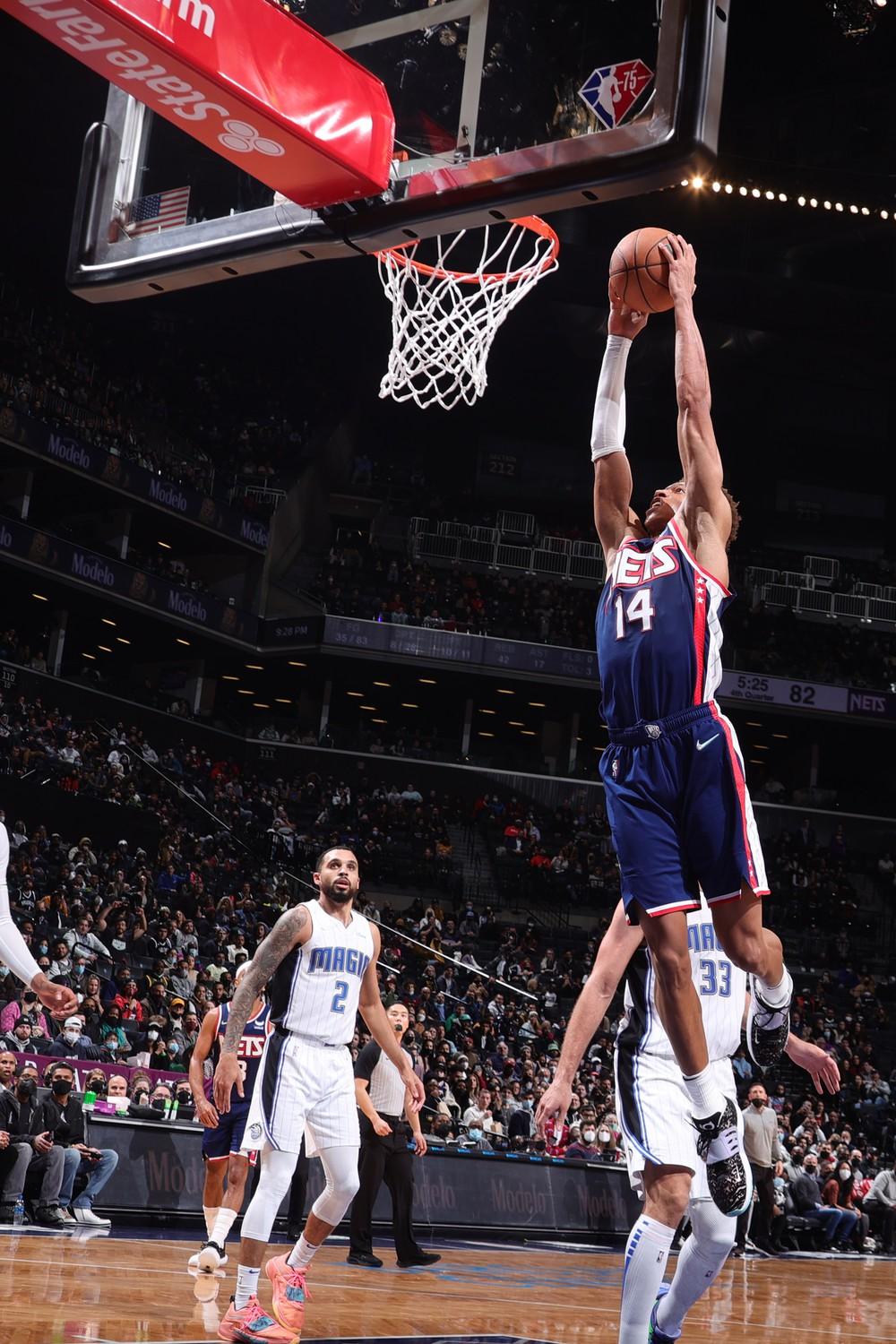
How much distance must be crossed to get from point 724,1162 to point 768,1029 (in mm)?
498

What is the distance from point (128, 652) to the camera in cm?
3672

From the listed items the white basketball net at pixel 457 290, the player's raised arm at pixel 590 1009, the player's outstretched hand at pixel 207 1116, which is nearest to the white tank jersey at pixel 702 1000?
the player's raised arm at pixel 590 1009

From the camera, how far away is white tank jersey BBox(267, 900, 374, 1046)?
723 centimetres

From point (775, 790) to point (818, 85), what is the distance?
17322 millimetres

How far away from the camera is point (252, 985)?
694 centimetres

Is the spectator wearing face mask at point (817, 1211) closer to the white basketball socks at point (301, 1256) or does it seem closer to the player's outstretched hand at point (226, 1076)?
the white basketball socks at point (301, 1256)

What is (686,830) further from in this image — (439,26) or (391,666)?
(391,666)

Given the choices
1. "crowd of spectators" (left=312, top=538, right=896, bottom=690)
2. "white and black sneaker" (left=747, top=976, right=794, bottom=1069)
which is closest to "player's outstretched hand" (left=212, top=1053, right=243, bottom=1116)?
"white and black sneaker" (left=747, top=976, right=794, bottom=1069)

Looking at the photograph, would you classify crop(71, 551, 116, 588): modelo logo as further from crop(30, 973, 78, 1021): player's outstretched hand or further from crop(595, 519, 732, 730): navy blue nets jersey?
crop(595, 519, 732, 730): navy blue nets jersey

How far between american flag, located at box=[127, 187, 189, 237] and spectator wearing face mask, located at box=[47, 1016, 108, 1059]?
851 centimetres

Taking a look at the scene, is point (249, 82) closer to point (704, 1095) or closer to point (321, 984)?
point (321, 984)

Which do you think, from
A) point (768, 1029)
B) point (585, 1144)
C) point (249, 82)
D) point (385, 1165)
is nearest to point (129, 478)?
point (585, 1144)

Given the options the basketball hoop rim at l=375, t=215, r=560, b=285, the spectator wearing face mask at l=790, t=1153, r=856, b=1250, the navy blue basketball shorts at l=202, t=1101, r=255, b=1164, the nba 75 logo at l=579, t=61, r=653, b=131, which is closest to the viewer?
the nba 75 logo at l=579, t=61, r=653, b=131

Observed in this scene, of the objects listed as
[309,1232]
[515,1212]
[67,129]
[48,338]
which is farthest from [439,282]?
[48,338]
